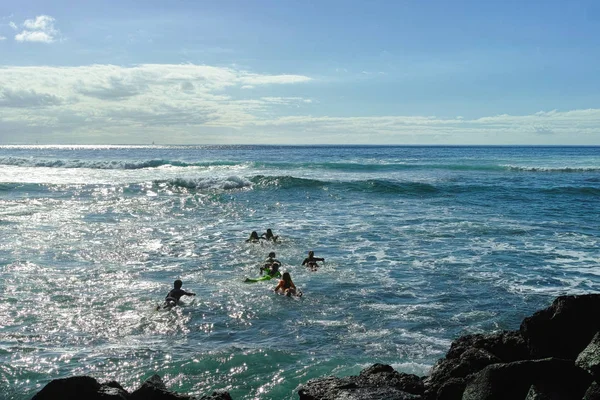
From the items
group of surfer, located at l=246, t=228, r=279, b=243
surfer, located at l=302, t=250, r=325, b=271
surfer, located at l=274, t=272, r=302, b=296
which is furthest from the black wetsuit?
group of surfer, located at l=246, t=228, r=279, b=243

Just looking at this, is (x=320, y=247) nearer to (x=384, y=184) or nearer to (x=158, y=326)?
(x=158, y=326)

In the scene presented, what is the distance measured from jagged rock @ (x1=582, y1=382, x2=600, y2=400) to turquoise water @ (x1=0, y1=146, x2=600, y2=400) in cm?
322

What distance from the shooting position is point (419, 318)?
427 inches

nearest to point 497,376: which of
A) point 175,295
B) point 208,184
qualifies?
point 175,295

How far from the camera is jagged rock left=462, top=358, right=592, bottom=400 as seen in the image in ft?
18.0

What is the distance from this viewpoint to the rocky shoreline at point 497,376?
5535 millimetres

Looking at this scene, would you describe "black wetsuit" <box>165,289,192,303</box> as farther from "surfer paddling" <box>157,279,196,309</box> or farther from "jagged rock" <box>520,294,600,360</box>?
"jagged rock" <box>520,294,600,360</box>

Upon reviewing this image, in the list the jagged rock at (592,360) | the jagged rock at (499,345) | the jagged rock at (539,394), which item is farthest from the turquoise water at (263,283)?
the jagged rock at (539,394)

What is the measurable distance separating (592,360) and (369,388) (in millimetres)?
2348

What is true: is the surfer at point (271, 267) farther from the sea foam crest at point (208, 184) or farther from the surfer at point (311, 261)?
the sea foam crest at point (208, 184)

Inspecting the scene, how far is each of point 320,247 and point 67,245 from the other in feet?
26.3

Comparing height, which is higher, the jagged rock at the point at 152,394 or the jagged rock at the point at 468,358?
the jagged rock at the point at 468,358

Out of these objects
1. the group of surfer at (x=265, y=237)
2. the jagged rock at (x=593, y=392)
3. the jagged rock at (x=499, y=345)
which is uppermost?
the jagged rock at (x=593, y=392)

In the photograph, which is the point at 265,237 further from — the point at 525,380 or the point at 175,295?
the point at 525,380
